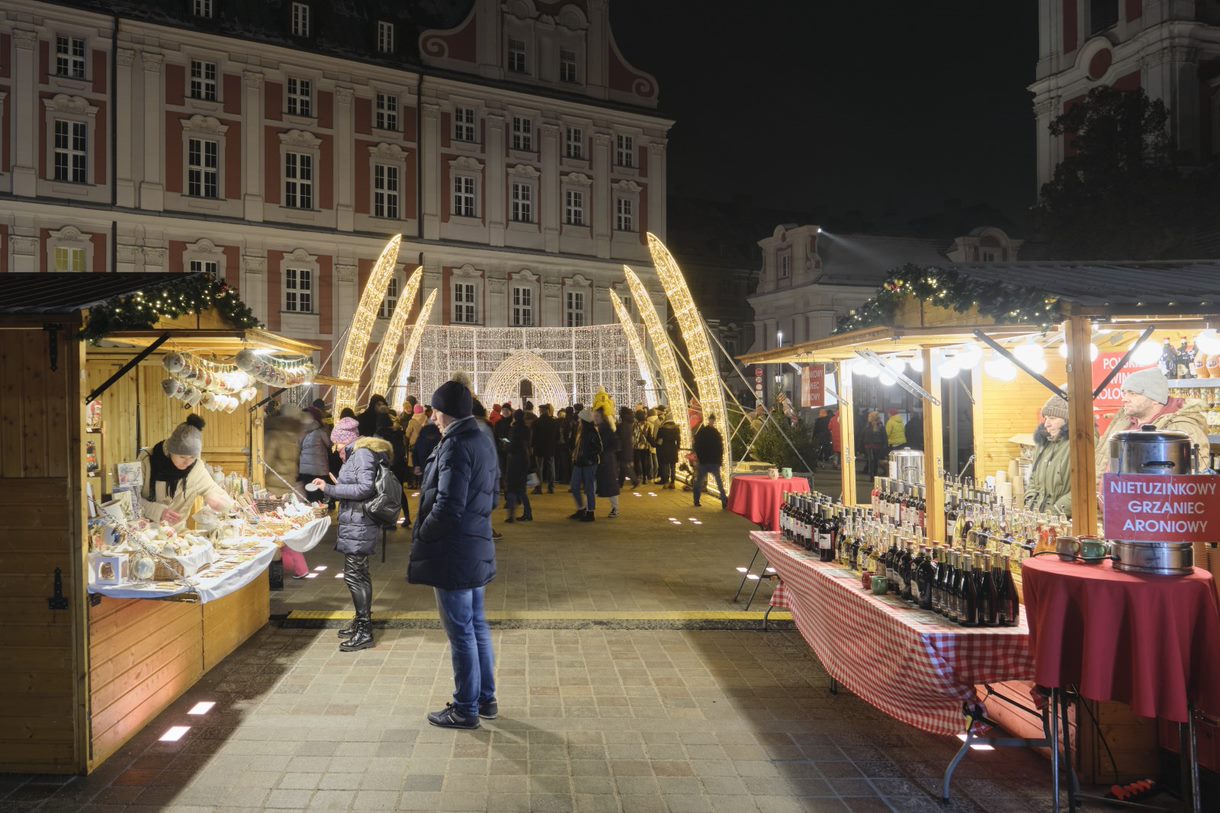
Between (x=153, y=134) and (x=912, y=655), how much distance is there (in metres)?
29.9

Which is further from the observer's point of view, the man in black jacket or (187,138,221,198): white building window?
(187,138,221,198): white building window

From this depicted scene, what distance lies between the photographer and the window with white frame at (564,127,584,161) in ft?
112

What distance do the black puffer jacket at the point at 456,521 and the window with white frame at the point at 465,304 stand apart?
28.2 m

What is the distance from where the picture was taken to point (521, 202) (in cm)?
3347

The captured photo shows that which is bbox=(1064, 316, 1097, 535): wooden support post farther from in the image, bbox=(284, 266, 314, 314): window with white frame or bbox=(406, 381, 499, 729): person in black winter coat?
bbox=(284, 266, 314, 314): window with white frame

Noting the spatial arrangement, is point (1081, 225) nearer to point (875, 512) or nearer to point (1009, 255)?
point (875, 512)

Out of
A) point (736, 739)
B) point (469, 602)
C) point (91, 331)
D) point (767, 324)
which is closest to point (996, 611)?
point (736, 739)

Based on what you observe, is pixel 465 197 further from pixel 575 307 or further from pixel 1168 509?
pixel 1168 509

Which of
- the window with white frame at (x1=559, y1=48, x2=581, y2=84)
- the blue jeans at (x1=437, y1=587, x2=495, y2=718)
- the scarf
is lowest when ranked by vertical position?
the blue jeans at (x1=437, y1=587, x2=495, y2=718)

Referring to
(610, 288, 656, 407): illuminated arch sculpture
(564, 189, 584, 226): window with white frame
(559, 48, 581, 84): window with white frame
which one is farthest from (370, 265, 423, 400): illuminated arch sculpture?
(559, 48, 581, 84): window with white frame

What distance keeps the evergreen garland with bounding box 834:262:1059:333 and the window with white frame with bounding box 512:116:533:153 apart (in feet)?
95.4

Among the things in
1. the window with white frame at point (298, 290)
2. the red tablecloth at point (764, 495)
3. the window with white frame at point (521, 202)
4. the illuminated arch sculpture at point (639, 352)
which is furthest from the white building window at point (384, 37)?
the red tablecloth at point (764, 495)

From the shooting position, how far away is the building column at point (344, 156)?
98.6 ft

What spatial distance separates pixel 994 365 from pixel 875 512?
2200 millimetres
